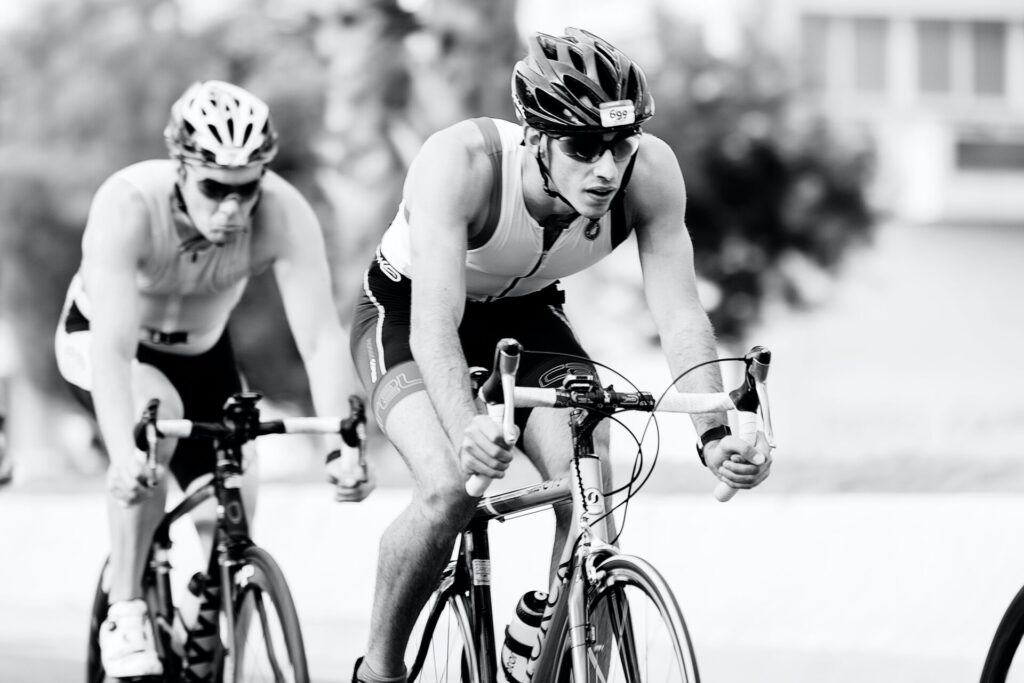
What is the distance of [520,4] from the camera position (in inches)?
981

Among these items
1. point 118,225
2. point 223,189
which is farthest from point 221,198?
point 118,225

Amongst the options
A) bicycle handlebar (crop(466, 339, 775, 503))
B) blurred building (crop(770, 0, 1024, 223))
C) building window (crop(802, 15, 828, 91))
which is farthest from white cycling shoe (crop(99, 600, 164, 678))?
building window (crop(802, 15, 828, 91))

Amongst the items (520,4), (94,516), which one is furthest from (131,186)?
(520,4)

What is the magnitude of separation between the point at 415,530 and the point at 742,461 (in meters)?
0.87

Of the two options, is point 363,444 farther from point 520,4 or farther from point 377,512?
point 520,4

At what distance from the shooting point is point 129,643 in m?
5.48

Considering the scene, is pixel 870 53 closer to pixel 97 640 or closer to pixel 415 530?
pixel 97 640

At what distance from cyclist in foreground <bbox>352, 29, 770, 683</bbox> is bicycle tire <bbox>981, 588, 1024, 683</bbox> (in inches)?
25.7

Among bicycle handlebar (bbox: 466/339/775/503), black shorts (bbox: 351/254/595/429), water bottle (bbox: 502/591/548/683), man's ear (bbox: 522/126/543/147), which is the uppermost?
man's ear (bbox: 522/126/543/147)

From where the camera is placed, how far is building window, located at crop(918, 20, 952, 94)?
42.7m

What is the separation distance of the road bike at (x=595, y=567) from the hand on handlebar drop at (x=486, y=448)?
0.03 meters

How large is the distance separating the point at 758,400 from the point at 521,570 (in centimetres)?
413

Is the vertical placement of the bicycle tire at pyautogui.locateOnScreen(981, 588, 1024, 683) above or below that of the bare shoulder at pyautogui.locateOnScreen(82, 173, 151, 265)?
below

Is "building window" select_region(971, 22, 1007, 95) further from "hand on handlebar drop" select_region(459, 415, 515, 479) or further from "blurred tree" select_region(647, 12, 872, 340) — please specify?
"hand on handlebar drop" select_region(459, 415, 515, 479)
